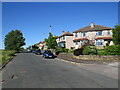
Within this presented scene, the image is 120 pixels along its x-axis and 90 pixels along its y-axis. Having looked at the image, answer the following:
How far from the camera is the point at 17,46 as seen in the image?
84.1 meters

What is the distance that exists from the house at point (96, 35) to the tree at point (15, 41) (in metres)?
45.6

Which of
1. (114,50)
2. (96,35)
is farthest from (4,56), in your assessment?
(96,35)

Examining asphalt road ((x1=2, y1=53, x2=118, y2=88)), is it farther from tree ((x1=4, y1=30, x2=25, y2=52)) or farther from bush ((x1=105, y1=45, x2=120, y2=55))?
tree ((x1=4, y1=30, x2=25, y2=52))

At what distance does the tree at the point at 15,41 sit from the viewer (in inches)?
3310

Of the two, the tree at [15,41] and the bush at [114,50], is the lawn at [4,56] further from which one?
the tree at [15,41]

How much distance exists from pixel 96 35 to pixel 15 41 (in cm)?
5389

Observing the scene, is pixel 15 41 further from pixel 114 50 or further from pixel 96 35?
pixel 114 50

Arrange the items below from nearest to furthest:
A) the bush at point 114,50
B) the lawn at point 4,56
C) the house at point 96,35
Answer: the lawn at point 4,56 < the bush at point 114,50 < the house at point 96,35

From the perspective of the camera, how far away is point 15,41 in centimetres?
8538

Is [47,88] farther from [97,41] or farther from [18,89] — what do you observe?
[97,41]

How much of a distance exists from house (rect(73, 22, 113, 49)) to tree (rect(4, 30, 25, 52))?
45.6m

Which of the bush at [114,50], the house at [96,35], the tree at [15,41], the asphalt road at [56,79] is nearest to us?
the asphalt road at [56,79]

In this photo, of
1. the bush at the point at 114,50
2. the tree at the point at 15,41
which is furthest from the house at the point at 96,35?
the tree at the point at 15,41

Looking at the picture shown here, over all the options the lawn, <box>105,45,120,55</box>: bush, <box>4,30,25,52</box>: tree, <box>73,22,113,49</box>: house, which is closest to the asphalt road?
the lawn
